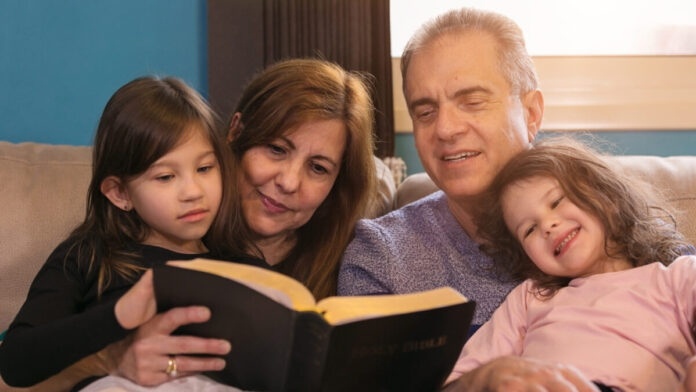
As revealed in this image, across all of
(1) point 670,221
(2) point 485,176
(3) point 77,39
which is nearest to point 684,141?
(1) point 670,221

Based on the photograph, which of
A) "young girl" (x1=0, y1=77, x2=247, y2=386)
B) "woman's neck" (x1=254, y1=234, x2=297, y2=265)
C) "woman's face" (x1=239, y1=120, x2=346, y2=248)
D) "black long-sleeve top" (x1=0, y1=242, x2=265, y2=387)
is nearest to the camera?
"black long-sleeve top" (x1=0, y1=242, x2=265, y2=387)

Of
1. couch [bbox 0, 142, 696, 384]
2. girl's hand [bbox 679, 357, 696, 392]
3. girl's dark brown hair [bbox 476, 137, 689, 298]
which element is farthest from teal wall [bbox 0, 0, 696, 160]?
girl's hand [bbox 679, 357, 696, 392]

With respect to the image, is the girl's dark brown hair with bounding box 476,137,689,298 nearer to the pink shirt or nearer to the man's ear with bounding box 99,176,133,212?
the pink shirt

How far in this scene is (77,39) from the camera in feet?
8.74

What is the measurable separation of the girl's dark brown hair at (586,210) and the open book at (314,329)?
0.50m

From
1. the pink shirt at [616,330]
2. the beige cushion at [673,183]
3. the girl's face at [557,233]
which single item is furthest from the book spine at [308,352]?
the beige cushion at [673,183]

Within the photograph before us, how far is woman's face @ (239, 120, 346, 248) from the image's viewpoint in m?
1.57

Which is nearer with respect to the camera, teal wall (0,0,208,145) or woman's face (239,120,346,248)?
woman's face (239,120,346,248)

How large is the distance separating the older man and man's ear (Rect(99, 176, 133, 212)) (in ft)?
1.80

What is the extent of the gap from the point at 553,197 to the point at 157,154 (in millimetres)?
855

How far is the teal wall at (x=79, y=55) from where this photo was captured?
2.60 m

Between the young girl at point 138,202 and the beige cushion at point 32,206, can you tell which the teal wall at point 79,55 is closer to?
the beige cushion at point 32,206

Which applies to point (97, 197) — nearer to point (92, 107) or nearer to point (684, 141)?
point (92, 107)

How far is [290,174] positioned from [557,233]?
636 millimetres
